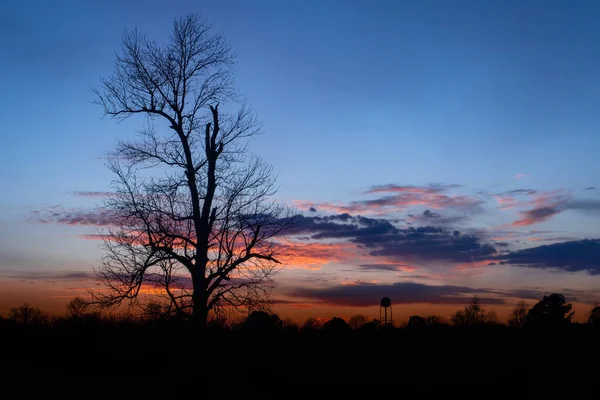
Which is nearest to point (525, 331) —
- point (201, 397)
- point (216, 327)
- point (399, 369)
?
point (399, 369)

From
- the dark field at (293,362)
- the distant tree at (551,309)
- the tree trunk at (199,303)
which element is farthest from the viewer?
the distant tree at (551,309)

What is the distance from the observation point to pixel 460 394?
45.8 feet

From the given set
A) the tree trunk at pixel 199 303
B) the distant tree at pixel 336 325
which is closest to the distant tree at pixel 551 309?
the distant tree at pixel 336 325

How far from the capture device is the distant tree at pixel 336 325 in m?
20.9

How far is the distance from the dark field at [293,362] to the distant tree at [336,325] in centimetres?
212

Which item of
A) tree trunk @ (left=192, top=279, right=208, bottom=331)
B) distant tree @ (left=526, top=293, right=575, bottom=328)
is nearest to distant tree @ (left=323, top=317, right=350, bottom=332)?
tree trunk @ (left=192, top=279, right=208, bottom=331)

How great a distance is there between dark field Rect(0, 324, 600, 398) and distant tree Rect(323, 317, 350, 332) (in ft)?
6.95

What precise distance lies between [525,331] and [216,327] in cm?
1055

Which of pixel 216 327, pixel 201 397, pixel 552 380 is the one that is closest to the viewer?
A: pixel 201 397

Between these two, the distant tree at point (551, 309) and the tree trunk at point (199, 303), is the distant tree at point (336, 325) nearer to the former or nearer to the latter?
the tree trunk at point (199, 303)

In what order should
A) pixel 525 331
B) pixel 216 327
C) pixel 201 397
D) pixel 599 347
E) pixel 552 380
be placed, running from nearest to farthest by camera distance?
pixel 201 397
pixel 552 380
pixel 599 347
pixel 216 327
pixel 525 331

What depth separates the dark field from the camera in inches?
553

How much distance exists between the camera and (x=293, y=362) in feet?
51.1

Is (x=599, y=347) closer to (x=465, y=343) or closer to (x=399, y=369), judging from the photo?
(x=465, y=343)
